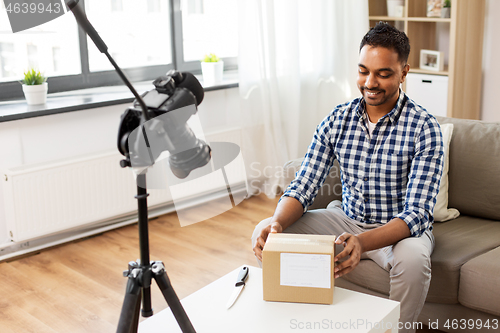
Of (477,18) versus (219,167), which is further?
(477,18)

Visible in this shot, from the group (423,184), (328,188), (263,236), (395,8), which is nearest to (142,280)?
(263,236)

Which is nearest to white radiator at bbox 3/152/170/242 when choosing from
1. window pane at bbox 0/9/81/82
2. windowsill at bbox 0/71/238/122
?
windowsill at bbox 0/71/238/122

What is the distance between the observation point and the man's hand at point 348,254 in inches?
56.5

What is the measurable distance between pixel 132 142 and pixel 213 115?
241 cm

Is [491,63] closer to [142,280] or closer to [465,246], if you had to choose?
[465,246]

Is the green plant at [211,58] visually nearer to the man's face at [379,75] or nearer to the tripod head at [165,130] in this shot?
the man's face at [379,75]

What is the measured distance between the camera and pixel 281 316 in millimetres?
1265

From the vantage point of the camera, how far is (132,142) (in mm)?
939

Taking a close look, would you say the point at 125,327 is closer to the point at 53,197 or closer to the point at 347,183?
the point at 347,183

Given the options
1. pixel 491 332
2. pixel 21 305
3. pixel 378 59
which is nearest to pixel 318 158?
pixel 378 59

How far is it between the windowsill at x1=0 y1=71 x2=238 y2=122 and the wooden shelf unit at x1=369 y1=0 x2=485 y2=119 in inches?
51.2

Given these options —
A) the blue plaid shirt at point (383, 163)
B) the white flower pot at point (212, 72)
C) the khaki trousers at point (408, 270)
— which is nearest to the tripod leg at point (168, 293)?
the khaki trousers at point (408, 270)

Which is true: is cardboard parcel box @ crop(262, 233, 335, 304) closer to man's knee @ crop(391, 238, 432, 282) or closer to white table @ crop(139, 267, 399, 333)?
white table @ crop(139, 267, 399, 333)

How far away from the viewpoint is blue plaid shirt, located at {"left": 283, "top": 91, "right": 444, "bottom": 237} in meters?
1.62
